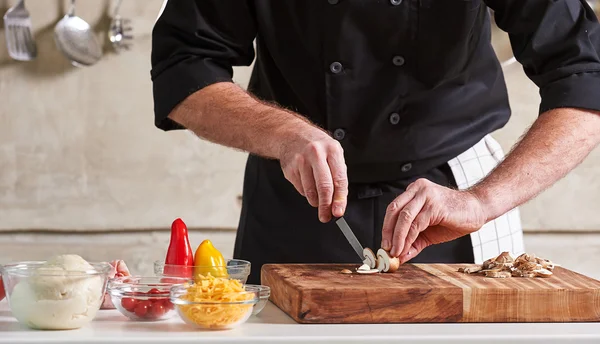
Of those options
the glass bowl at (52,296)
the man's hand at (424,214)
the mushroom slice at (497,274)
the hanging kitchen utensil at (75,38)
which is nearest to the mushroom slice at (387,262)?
the man's hand at (424,214)

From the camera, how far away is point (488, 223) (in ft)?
5.64

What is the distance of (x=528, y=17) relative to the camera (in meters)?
1.58

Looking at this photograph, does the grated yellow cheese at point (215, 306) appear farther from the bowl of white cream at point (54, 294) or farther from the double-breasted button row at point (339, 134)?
the double-breasted button row at point (339, 134)

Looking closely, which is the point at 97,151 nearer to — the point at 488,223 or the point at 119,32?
the point at 119,32

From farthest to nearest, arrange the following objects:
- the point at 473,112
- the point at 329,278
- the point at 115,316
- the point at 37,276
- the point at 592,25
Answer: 1. the point at 473,112
2. the point at 592,25
3. the point at 329,278
4. the point at 115,316
5. the point at 37,276

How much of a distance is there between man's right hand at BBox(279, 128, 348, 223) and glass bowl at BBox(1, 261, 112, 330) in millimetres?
344

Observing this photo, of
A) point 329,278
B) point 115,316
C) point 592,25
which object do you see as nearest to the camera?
point 115,316

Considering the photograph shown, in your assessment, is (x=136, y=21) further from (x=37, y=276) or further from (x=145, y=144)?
(x=37, y=276)

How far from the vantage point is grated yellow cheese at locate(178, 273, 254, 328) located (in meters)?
1.03

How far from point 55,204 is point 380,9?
55.8 inches

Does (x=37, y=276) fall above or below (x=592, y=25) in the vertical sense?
below

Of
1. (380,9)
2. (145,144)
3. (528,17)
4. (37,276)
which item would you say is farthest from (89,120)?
(37,276)

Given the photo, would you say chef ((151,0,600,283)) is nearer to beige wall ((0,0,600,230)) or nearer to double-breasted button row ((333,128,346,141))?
double-breasted button row ((333,128,346,141))

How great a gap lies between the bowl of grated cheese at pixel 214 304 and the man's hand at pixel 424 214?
11.9 inches
